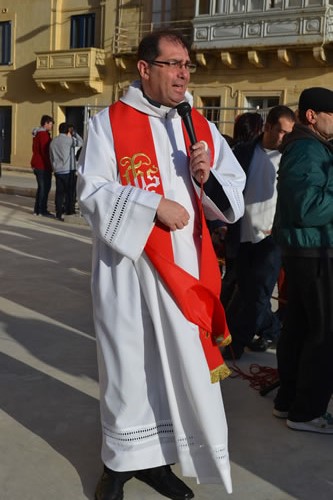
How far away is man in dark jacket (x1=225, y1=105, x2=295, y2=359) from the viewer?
4.59 m

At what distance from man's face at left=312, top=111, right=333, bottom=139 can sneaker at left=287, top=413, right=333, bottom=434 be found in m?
1.50

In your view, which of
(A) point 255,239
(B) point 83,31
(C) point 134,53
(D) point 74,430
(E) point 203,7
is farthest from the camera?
(B) point 83,31

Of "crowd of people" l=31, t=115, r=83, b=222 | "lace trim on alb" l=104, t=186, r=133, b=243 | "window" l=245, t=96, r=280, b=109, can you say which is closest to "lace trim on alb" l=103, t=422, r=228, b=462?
"lace trim on alb" l=104, t=186, r=133, b=243

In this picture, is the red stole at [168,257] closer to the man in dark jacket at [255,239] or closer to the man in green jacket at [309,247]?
the man in green jacket at [309,247]

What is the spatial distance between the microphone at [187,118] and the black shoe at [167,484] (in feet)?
4.61

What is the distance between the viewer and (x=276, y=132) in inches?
175

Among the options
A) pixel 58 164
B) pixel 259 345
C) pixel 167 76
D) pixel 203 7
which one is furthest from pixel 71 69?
pixel 167 76

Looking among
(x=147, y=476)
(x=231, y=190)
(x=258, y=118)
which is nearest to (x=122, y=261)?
(x=231, y=190)

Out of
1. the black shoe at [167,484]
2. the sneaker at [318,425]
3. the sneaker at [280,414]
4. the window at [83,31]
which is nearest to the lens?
the black shoe at [167,484]

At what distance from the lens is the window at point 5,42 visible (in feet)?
98.0

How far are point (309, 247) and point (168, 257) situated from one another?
3.12 ft

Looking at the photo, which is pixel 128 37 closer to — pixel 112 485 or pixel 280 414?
pixel 280 414

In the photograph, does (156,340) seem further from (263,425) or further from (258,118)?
(258,118)

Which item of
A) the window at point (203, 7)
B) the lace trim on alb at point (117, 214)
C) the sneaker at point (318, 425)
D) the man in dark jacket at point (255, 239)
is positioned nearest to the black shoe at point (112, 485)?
the lace trim on alb at point (117, 214)
